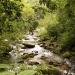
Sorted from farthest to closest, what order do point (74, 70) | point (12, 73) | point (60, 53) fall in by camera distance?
point (60, 53) < point (74, 70) < point (12, 73)

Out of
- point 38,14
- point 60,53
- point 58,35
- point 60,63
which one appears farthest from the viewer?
point 38,14

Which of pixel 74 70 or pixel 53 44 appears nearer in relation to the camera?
pixel 74 70

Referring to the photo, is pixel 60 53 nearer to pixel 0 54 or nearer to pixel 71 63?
pixel 71 63

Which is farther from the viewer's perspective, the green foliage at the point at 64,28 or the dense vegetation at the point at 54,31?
the green foliage at the point at 64,28

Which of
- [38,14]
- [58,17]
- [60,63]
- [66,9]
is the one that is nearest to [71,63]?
[60,63]

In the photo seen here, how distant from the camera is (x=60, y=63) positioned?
1880 centimetres

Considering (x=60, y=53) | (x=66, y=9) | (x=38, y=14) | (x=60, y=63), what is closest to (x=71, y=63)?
(x=60, y=63)

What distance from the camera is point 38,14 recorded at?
59344 mm

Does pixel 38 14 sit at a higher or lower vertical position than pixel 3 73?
lower

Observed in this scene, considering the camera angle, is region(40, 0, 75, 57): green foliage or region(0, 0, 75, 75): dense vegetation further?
region(40, 0, 75, 57): green foliage

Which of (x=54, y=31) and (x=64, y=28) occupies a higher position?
(x=64, y=28)

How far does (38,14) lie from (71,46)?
3667 cm

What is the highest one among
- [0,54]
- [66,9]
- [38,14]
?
[66,9]

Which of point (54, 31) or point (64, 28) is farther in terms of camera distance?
point (54, 31)
